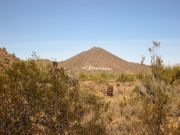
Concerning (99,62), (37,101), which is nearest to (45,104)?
(37,101)

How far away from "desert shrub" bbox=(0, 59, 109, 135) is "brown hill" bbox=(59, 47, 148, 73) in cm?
5698

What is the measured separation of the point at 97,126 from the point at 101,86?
17541mm

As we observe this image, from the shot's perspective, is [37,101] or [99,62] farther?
[99,62]

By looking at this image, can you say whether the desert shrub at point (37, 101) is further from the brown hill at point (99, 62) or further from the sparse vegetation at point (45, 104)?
the brown hill at point (99, 62)

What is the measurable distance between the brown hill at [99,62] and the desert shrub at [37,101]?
2243 inches

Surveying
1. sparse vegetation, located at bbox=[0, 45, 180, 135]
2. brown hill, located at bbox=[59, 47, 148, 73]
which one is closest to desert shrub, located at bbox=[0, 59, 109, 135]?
sparse vegetation, located at bbox=[0, 45, 180, 135]

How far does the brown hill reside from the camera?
69.6m

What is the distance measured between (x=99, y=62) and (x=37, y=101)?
6455 centimetres

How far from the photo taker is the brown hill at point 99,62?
69625 millimetres

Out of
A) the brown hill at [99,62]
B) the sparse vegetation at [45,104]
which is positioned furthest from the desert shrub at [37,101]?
the brown hill at [99,62]

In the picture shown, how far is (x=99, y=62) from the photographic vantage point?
72.3m

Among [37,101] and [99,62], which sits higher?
[99,62]

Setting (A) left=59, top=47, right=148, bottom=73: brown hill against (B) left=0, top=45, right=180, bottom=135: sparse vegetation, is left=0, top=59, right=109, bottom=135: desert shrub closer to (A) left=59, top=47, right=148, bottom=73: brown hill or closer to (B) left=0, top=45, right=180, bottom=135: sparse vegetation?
(B) left=0, top=45, right=180, bottom=135: sparse vegetation

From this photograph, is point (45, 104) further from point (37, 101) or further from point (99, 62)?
point (99, 62)
